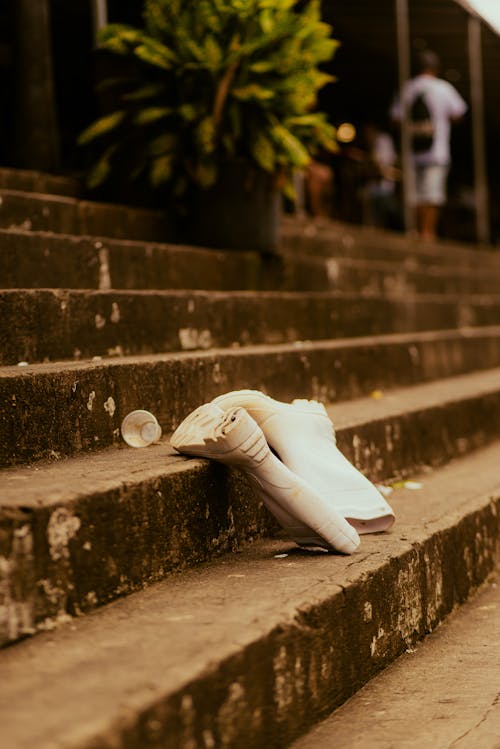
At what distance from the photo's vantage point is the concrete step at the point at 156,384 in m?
2.67

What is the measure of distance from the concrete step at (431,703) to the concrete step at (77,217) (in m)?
2.26

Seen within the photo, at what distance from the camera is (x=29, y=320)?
10.7ft

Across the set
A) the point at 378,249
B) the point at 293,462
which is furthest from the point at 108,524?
the point at 378,249

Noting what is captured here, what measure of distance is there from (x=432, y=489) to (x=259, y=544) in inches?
45.6

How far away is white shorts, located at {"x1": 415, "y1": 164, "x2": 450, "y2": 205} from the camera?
1026 cm

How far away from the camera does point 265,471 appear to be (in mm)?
2631

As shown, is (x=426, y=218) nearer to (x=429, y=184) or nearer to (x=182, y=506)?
(x=429, y=184)

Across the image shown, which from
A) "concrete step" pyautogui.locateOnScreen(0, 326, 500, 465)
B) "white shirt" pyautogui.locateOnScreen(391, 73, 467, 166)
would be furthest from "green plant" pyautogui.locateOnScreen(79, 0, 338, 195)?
"white shirt" pyautogui.locateOnScreen(391, 73, 467, 166)

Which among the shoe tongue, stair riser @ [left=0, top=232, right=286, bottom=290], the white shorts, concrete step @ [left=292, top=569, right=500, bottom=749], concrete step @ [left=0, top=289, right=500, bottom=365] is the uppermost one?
the white shorts

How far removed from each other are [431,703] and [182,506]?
70 centimetres

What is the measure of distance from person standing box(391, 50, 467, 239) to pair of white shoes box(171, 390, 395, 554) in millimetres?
7520

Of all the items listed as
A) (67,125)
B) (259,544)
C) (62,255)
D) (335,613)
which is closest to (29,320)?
(62,255)

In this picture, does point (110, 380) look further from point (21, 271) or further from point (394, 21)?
point (394, 21)

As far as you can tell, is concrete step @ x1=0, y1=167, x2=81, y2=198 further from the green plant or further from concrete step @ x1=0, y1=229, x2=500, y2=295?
concrete step @ x1=0, y1=229, x2=500, y2=295
